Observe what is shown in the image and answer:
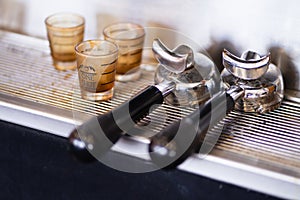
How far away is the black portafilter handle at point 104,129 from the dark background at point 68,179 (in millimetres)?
60

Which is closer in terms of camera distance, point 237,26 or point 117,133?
point 117,133

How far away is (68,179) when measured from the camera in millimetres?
764

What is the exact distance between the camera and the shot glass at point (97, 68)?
2.59ft

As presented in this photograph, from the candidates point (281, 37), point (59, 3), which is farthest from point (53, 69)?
point (281, 37)

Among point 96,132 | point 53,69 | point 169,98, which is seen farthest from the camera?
point 53,69

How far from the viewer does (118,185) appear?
Answer: 28.9 inches

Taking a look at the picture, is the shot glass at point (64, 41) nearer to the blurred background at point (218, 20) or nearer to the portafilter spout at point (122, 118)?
the blurred background at point (218, 20)

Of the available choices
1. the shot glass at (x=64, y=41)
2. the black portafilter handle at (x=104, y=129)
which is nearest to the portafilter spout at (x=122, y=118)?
the black portafilter handle at (x=104, y=129)

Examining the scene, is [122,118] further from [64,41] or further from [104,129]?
[64,41]

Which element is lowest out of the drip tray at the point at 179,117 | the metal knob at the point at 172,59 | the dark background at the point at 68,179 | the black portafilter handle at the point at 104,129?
the dark background at the point at 68,179

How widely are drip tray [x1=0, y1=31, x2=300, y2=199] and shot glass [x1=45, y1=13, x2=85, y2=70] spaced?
17 mm

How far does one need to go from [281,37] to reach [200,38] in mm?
127

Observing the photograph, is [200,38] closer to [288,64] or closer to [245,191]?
[288,64]

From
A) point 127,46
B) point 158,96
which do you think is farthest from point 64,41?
point 158,96
